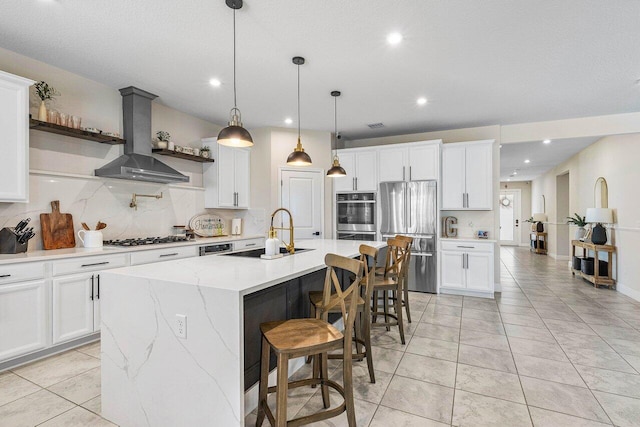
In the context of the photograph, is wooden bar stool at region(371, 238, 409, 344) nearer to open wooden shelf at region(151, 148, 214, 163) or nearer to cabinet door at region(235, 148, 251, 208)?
cabinet door at region(235, 148, 251, 208)

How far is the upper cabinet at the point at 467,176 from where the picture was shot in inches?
196

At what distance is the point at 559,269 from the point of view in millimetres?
7137

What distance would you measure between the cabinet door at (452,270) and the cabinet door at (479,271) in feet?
0.32

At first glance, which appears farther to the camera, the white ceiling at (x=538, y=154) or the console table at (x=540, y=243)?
the console table at (x=540, y=243)

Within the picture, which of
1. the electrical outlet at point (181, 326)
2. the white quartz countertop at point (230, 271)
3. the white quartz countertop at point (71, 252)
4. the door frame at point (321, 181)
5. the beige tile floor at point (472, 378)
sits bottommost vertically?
the beige tile floor at point (472, 378)

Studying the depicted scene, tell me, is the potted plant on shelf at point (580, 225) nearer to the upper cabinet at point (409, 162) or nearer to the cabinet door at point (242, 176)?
the upper cabinet at point (409, 162)

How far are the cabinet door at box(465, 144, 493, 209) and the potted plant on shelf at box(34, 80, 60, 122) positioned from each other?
17.6 ft

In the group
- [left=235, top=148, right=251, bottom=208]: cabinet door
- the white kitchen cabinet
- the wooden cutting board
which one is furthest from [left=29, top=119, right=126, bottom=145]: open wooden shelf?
the white kitchen cabinet

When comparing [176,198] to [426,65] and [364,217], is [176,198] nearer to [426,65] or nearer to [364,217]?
[364,217]

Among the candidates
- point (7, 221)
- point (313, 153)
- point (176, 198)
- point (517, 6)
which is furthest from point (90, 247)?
point (517, 6)

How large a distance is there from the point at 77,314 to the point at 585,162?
9041mm

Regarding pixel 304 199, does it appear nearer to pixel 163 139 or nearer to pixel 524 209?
pixel 163 139

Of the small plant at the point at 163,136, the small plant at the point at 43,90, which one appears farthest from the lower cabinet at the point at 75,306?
the small plant at the point at 163,136

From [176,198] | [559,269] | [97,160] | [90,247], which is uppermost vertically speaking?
[97,160]
